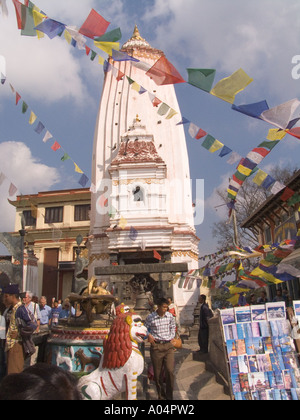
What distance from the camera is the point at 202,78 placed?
5027 mm

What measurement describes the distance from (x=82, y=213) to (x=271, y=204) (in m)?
17.6

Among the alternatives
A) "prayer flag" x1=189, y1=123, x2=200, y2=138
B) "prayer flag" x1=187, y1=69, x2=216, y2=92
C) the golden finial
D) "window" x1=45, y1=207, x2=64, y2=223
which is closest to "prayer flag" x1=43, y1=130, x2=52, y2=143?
"prayer flag" x1=189, y1=123, x2=200, y2=138

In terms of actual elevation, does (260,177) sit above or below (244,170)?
below

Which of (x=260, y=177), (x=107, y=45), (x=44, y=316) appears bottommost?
(x=44, y=316)

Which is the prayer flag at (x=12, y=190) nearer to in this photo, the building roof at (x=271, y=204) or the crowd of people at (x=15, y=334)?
the crowd of people at (x=15, y=334)

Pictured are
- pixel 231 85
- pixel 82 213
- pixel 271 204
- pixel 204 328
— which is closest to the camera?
pixel 231 85

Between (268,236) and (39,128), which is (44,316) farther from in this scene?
(268,236)

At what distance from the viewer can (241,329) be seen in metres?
5.43

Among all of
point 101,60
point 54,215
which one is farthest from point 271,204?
point 54,215

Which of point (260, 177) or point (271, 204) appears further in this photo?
point (271, 204)

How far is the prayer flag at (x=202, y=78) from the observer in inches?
196

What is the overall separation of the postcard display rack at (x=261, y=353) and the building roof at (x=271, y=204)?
828 cm

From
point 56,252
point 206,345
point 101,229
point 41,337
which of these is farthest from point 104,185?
point 41,337

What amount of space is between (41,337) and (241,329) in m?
3.61
